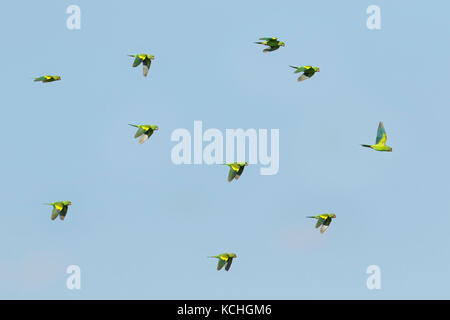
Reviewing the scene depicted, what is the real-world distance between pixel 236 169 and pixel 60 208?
60.2 feet

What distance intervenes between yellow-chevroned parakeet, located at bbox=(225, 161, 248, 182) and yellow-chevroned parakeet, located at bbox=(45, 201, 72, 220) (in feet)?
54.8

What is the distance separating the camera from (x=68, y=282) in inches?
3885

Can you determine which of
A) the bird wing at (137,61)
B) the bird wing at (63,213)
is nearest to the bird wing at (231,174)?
the bird wing at (137,61)

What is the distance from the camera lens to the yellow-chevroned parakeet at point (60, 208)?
97.8 meters

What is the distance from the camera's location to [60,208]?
9831 cm

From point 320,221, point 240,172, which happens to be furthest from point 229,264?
point 320,221

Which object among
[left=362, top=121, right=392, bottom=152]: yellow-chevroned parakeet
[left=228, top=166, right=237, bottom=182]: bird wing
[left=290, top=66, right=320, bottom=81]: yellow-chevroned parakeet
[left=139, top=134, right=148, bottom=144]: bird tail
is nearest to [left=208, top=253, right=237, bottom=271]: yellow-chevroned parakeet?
[left=228, top=166, right=237, bottom=182]: bird wing

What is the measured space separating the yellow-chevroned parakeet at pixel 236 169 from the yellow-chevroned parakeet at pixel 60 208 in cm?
1671

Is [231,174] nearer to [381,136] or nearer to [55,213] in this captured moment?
[381,136]

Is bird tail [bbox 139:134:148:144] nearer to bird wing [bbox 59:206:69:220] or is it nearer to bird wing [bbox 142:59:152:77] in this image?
bird wing [bbox 142:59:152:77]

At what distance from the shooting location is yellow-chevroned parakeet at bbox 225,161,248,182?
3809 inches
